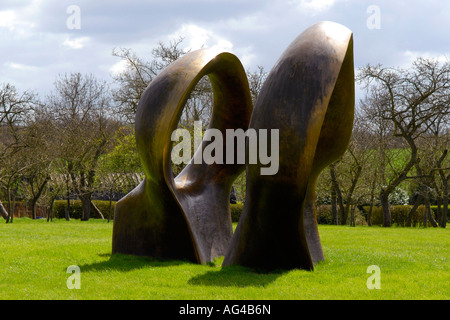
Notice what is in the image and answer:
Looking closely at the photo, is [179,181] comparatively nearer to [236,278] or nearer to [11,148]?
[236,278]

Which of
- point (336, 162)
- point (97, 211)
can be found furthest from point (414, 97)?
point (97, 211)

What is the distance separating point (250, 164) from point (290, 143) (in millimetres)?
721

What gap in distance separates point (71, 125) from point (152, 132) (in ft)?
70.2

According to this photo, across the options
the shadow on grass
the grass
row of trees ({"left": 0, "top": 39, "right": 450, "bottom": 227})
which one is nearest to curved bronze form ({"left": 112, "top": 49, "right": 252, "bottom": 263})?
the shadow on grass

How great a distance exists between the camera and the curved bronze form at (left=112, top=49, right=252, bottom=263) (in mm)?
8312

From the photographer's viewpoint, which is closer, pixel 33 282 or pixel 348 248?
pixel 33 282

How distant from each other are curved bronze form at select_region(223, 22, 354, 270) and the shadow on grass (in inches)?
47.9

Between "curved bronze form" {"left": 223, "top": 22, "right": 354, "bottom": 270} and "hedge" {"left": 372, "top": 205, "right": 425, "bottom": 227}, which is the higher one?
"curved bronze form" {"left": 223, "top": 22, "right": 354, "bottom": 270}

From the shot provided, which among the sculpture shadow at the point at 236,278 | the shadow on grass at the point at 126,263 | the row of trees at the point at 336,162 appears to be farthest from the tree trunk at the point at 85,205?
the sculpture shadow at the point at 236,278

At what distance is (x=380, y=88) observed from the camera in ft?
79.4

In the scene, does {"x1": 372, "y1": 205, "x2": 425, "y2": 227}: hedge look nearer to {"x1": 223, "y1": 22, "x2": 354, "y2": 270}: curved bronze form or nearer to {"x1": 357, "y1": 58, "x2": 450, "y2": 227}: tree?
{"x1": 357, "y1": 58, "x2": 450, "y2": 227}: tree

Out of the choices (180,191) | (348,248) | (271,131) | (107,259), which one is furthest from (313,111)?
(348,248)
